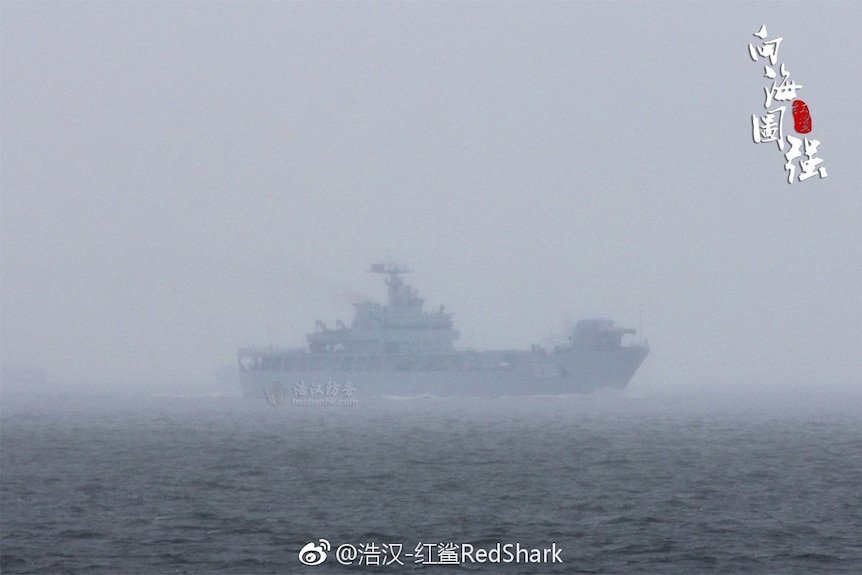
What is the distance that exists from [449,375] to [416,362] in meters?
2.92

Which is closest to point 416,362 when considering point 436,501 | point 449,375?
point 449,375

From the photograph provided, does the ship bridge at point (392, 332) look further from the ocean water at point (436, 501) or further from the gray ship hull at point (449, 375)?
the ocean water at point (436, 501)

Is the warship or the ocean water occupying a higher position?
the warship

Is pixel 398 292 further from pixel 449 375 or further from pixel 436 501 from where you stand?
pixel 436 501

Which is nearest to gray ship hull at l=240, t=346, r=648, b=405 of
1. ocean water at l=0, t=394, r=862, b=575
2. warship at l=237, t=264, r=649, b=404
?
warship at l=237, t=264, r=649, b=404

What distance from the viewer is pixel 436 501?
85.9ft

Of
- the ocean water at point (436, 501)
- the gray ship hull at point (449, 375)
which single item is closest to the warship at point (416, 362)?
the gray ship hull at point (449, 375)

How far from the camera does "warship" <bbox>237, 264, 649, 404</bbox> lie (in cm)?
8044

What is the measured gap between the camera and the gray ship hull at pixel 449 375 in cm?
8081

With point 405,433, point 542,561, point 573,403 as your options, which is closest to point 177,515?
point 542,561

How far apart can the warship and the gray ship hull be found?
8 cm

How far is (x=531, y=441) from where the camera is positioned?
43.6 meters

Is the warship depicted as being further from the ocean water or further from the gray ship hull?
the ocean water

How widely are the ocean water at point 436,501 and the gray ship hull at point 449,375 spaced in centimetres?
2936
